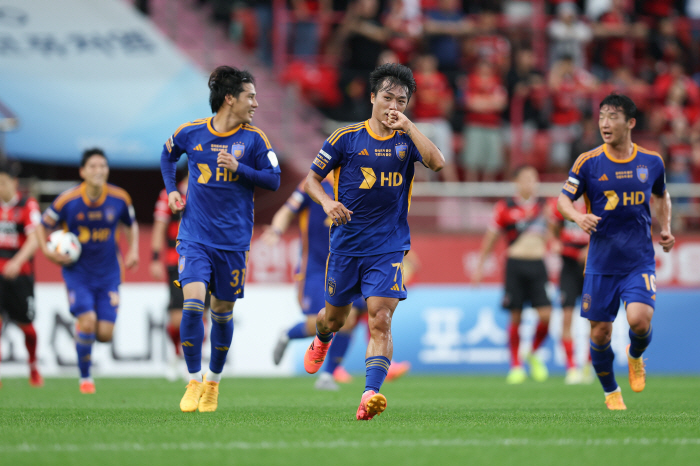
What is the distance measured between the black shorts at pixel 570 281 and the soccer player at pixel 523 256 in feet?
1.01

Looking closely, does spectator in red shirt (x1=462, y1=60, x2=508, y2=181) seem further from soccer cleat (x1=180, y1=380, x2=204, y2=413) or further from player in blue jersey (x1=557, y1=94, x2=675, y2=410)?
soccer cleat (x1=180, y1=380, x2=204, y2=413)

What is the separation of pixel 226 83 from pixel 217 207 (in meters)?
1.06

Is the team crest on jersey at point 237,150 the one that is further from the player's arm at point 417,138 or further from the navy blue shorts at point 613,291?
the navy blue shorts at point 613,291

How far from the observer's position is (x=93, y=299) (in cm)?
1055

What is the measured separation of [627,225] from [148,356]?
29.5 ft

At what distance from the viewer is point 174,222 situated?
12.7 m

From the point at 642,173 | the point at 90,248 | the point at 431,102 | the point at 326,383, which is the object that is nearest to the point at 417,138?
the point at 642,173

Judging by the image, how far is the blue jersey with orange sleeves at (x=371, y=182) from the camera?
6.92 metres

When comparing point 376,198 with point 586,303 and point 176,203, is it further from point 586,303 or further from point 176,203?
point 586,303

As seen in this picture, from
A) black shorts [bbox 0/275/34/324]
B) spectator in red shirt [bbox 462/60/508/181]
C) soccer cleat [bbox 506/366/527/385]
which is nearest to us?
black shorts [bbox 0/275/34/324]

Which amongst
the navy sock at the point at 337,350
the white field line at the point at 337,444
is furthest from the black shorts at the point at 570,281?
the white field line at the point at 337,444

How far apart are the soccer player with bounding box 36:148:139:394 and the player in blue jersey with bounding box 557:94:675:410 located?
544 cm

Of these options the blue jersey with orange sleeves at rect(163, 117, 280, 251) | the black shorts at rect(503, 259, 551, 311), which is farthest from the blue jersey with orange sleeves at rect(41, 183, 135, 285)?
the black shorts at rect(503, 259, 551, 311)

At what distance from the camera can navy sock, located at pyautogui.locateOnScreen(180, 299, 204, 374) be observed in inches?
283
